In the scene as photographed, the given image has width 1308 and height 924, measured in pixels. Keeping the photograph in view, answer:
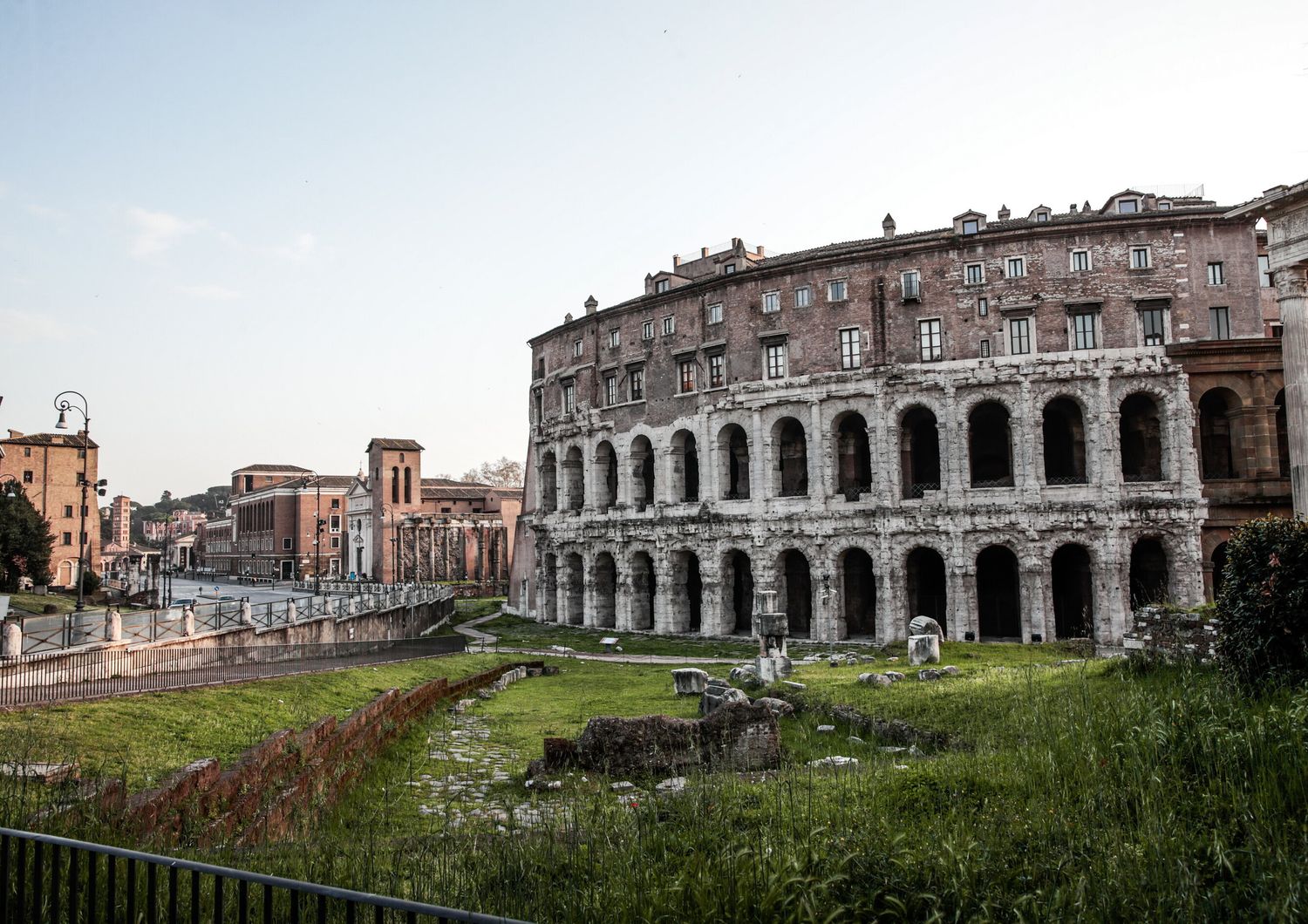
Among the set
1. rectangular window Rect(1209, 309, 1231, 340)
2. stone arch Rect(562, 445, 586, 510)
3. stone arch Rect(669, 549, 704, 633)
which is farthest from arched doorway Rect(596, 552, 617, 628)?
rectangular window Rect(1209, 309, 1231, 340)

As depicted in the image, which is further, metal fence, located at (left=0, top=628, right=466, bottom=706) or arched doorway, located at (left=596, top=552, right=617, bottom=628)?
arched doorway, located at (left=596, top=552, right=617, bottom=628)

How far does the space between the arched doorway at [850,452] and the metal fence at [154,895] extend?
1141 inches

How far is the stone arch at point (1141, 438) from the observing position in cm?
2919

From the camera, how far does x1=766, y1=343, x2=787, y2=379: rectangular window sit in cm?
3381

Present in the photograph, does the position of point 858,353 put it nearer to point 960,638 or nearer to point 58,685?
point 960,638

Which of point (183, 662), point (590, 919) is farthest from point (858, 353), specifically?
point (590, 919)

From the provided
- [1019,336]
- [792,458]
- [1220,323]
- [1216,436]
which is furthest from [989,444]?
[1220,323]

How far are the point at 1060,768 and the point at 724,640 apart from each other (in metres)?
26.4

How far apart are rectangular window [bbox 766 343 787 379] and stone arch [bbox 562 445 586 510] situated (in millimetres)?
12016

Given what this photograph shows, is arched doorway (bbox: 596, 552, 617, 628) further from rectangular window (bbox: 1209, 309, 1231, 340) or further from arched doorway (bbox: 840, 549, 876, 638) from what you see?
rectangular window (bbox: 1209, 309, 1231, 340)

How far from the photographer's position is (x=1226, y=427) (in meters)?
29.1

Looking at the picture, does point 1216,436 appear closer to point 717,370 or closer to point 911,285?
point 911,285

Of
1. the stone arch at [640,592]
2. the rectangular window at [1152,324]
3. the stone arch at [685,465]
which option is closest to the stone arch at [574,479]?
the stone arch at [640,592]

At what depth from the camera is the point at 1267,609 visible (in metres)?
9.54
